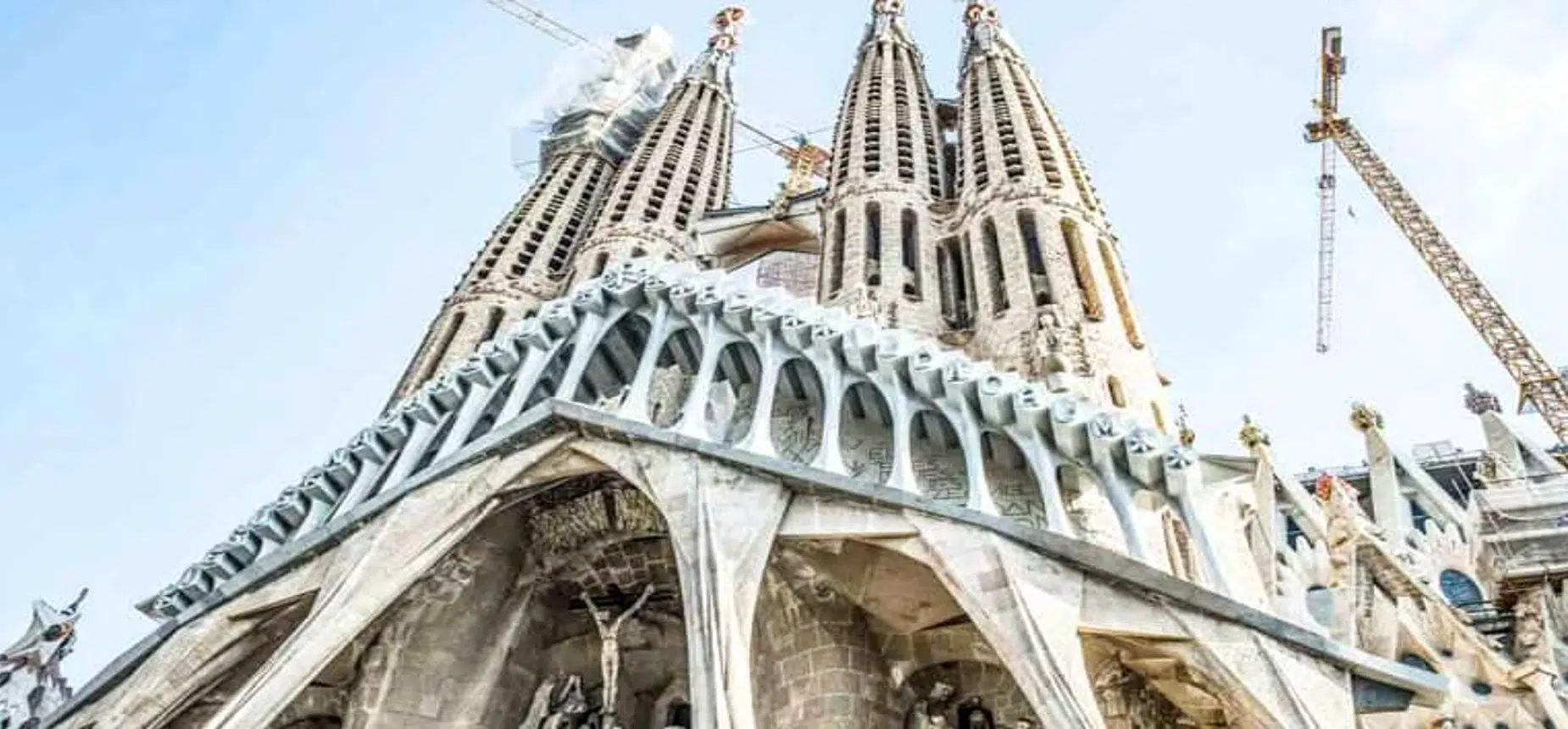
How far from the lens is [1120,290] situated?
18500 mm

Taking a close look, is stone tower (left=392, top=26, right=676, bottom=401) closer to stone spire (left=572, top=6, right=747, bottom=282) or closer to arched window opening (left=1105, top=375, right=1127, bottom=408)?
stone spire (left=572, top=6, right=747, bottom=282)

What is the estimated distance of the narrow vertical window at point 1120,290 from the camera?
1745 cm

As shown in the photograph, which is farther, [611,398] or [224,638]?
[611,398]

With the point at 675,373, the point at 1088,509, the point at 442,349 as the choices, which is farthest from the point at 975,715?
the point at 442,349

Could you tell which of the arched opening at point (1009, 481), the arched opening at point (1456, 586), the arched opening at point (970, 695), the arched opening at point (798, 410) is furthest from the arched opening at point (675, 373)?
the arched opening at point (1456, 586)

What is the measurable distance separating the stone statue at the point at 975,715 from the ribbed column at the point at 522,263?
1149 cm

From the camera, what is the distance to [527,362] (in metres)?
14.1

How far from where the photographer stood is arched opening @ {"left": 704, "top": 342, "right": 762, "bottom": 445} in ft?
42.2

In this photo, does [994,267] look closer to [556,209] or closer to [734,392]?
[734,392]

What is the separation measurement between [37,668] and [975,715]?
11.5 meters

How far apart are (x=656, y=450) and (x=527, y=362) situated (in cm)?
297

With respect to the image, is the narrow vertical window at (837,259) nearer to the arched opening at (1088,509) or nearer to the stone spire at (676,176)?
the stone spire at (676,176)

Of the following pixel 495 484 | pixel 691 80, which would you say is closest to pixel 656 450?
pixel 495 484

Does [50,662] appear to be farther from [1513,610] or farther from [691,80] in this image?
[691,80]
